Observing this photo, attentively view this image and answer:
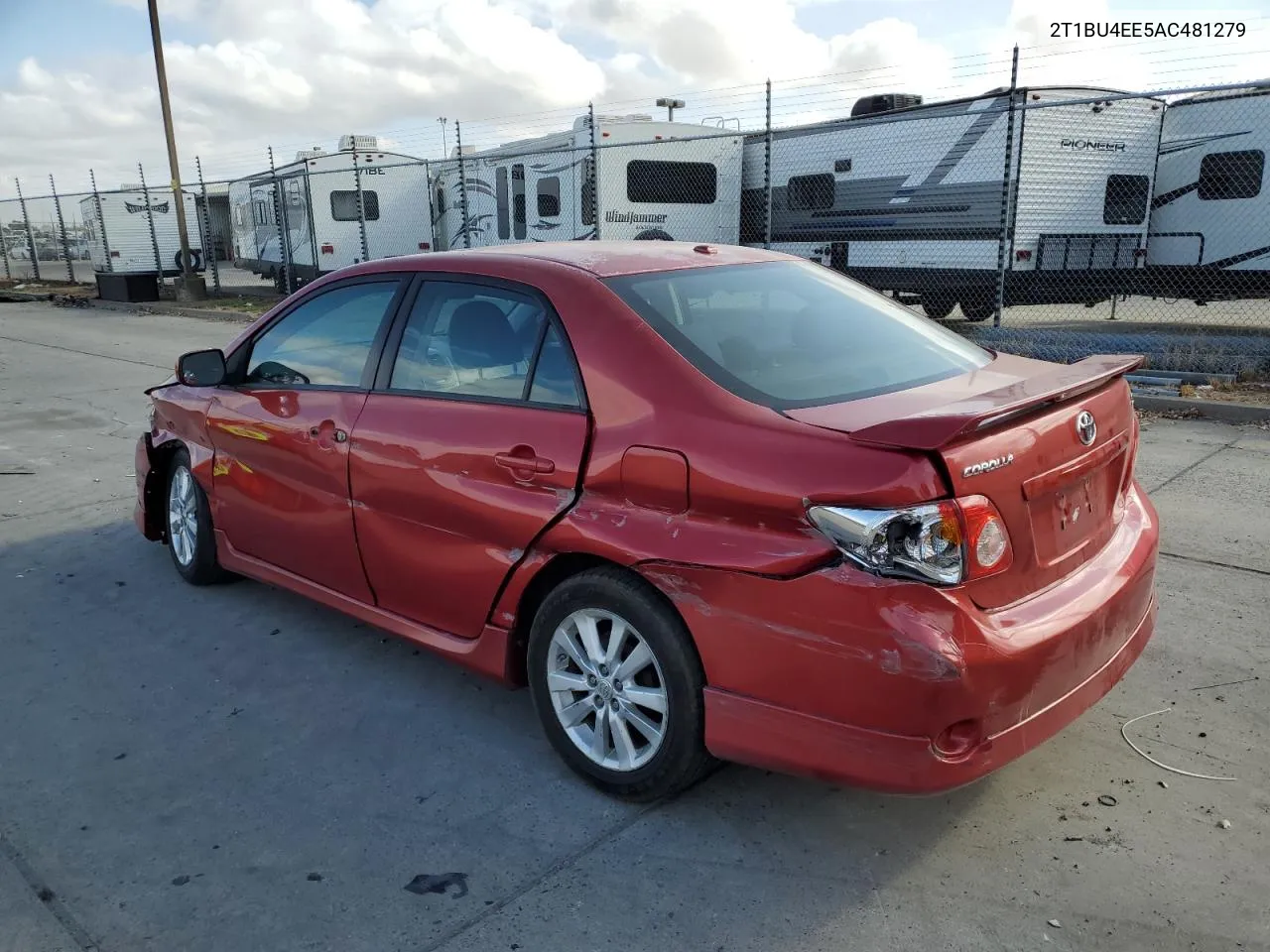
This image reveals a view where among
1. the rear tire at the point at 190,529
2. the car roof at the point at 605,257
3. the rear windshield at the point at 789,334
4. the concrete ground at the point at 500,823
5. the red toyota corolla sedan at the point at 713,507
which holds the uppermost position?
the car roof at the point at 605,257

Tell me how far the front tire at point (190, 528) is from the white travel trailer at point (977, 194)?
1012 cm

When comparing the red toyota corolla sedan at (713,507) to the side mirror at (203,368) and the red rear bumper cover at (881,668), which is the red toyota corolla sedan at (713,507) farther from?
the side mirror at (203,368)

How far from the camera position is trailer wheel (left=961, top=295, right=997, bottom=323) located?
14070 mm

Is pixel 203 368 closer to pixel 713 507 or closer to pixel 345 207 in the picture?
→ pixel 713 507

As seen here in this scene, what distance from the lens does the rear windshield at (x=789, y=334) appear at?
2881 millimetres

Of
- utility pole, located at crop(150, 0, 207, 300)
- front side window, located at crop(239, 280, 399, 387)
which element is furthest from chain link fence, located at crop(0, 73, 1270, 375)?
front side window, located at crop(239, 280, 399, 387)

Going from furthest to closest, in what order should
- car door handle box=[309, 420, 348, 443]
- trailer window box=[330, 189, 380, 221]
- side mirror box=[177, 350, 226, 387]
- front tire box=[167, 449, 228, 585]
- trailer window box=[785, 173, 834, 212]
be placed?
trailer window box=[330, 189, 380, 221]
trailer window box=[785, 173, 834, 212]
front tire box=[167, 449, 228, 585]
side mirror box=[177, 350, 226, 387]
car door handle box=[309, 420, 348, 443]

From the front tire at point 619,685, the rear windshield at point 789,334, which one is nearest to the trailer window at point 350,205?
the rear windshield at point 789,334

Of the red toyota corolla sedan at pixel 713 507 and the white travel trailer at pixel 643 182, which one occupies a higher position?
the white travel trailer at pixel 643 182

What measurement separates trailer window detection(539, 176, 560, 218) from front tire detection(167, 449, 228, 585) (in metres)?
12.6

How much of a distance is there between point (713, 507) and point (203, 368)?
107 inches

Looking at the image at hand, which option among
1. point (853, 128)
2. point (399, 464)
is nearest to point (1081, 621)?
point (399, 464)

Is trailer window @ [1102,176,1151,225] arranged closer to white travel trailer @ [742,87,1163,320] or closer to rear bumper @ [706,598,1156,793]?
white travel trailer @ [742,87,1163,320]

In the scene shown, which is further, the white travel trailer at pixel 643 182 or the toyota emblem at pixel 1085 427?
the white travel trailer at pixel 643 182
